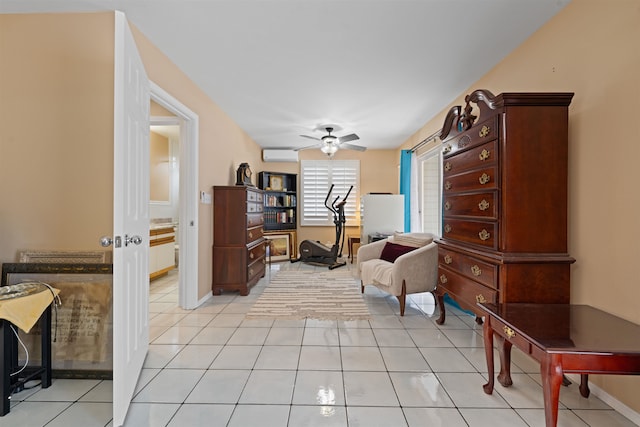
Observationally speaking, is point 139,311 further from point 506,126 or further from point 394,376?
point 506,126

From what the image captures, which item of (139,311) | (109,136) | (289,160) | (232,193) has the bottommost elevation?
(139,311)

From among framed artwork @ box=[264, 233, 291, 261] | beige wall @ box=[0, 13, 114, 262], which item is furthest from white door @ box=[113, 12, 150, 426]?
framed artwork @ box=[264, 233, 291, 261]

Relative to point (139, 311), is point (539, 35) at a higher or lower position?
higher

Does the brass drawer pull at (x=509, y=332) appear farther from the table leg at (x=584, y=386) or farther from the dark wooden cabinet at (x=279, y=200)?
the dark wooden cabinet at (x=279, y=200)

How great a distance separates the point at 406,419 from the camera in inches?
62.8

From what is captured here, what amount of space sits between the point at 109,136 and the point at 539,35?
3.44 m

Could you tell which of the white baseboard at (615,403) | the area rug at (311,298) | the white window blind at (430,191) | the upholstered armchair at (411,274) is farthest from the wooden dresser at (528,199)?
the white window blind at (430,191)

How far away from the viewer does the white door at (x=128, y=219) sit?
4.94 feet

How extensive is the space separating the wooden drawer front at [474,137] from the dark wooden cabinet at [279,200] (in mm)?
4205

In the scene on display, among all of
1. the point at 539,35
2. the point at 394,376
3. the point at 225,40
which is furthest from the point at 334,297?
the point at 539,35

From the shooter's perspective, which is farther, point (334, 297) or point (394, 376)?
point (334, 297)

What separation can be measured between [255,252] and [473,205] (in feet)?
10.1

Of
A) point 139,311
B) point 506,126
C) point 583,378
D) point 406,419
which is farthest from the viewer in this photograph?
point 139,311

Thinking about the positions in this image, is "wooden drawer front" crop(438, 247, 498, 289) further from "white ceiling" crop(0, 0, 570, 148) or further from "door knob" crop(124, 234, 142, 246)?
"door knob" crop(124, 234, 142, 246)
